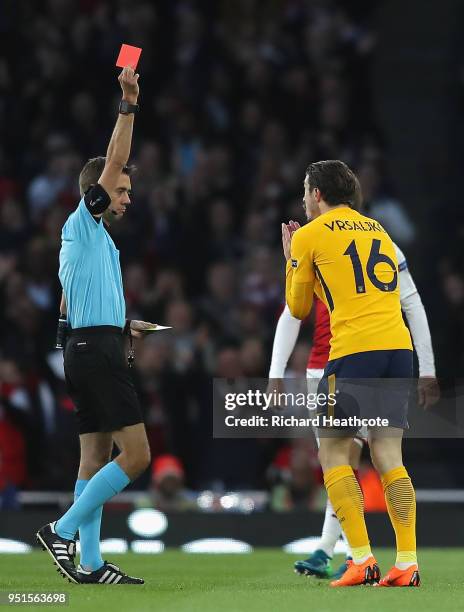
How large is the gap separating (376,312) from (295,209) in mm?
7795

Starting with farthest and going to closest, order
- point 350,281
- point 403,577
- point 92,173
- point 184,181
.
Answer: point 184,181 → point 92,173 → point 350,281 → point 403,577

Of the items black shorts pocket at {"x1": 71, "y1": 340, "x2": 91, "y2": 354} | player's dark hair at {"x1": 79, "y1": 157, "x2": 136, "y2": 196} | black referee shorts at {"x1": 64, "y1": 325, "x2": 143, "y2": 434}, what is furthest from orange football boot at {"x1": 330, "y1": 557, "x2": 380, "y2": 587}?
player's dark hair at {"x1": 79, "y1": 157, "x2": 136, "y2": 196}

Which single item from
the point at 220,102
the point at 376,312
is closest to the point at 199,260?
the point at 220,102

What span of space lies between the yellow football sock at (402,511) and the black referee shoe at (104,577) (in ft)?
4.38

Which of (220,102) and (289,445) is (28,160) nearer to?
(220,102)

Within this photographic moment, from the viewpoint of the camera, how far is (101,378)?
7113 mm

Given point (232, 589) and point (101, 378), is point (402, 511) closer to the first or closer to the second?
point (232, 589)

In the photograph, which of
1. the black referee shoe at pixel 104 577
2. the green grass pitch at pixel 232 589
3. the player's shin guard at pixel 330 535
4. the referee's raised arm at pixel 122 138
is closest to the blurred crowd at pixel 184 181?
the green grass pitch at pixel 232 589

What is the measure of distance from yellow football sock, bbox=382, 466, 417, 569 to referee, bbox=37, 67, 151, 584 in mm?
1228

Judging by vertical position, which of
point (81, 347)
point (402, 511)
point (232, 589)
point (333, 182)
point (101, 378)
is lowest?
point (232, 589)

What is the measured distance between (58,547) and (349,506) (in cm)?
145

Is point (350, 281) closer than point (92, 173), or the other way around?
point (350, 281)

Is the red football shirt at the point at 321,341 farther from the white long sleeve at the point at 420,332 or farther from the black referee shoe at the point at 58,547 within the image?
the black referee shoe at the point at 58,547

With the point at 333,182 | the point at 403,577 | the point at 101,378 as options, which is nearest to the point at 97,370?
the point at 101,378
